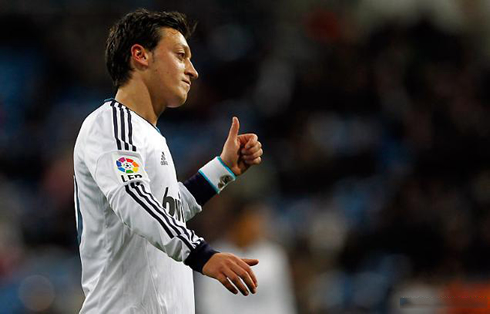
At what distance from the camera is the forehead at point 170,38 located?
370cm

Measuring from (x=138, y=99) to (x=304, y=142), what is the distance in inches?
226

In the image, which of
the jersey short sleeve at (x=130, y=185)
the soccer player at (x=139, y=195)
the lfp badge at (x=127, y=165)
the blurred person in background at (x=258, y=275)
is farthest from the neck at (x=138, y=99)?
the blurred person in background at (x=258, y=275)

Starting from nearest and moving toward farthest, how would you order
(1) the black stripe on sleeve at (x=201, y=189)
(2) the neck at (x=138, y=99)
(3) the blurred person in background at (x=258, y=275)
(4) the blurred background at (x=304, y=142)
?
1. (2) the neck at (x=138, y=99)
2. (1) the black stripe on sleeve at (x=201, y=189)
3. (3) the blurred person in background at (x=258, y=275)
4. (4) the blurred background at (x=304, y=142)

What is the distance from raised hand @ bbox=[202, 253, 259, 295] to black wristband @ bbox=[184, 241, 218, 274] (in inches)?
1.0

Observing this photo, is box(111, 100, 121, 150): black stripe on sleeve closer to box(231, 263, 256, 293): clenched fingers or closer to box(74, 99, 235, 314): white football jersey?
box(74, 99, 235, 314): white football jersey

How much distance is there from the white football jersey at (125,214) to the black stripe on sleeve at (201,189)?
502mm

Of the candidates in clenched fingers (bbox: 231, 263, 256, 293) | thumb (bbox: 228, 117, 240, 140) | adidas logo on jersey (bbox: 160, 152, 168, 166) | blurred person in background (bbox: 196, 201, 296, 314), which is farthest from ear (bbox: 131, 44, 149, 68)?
blurred person in background (bbox: 196, 201, 296, 314)

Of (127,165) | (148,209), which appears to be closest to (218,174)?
(127,165)

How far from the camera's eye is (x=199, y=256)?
3041mm

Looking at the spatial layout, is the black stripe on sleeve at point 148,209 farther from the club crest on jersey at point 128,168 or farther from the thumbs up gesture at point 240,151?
the thumbs up gesture at point 240,151

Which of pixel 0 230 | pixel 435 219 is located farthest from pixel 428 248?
pixel 0 230

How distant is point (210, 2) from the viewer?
11305 mm

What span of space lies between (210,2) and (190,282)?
808 centimetres

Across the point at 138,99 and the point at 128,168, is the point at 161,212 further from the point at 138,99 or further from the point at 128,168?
the point at 138,99
